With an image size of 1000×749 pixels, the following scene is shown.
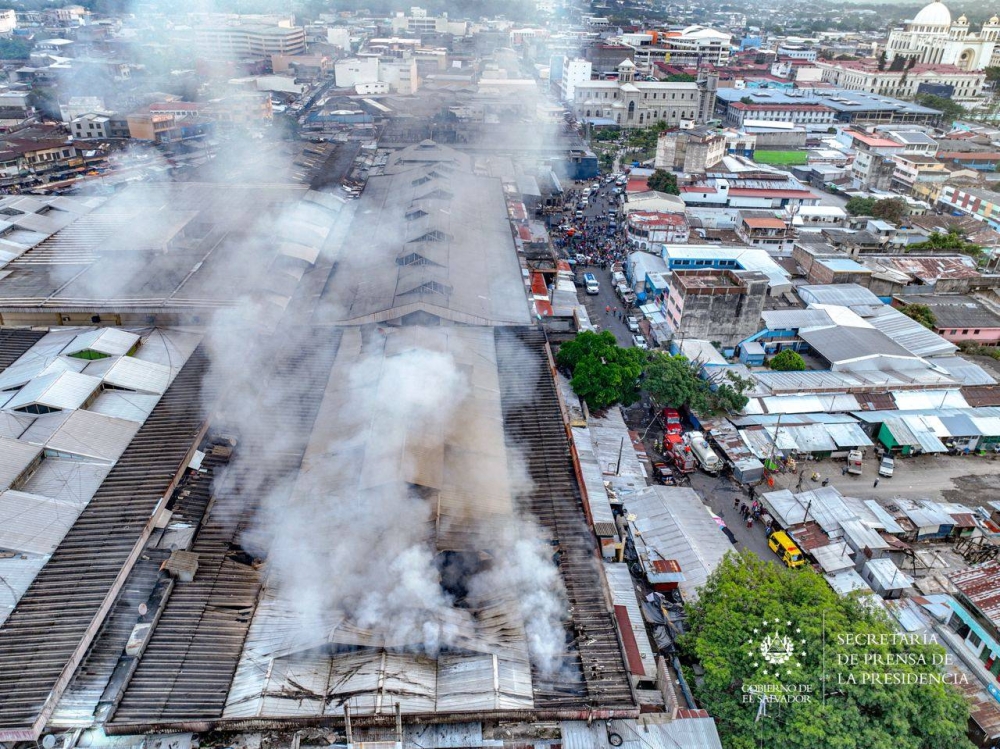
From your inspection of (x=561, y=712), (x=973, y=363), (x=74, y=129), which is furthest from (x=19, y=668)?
(x=74, y=129)

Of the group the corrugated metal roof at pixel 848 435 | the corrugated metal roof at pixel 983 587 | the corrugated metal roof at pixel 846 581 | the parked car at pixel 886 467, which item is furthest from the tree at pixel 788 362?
the corrugated metal roof at pixel 983 587

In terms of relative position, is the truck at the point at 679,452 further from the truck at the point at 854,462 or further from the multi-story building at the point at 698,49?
the multi-story building at the point at 698,49

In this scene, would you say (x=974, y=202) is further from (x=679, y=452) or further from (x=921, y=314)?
(x=679, y=452)

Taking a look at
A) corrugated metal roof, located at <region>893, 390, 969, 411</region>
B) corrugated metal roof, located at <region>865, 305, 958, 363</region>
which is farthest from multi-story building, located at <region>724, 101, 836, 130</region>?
corrugated metal roof, located at <region>893, 390, 969, 411</region>

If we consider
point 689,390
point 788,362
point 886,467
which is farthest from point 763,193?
point 886,467

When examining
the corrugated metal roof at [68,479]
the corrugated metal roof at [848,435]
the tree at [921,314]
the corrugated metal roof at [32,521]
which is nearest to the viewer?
the corrugated metal roof at [32,521]

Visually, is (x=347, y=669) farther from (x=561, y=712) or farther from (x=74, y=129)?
(x=74, y=129)

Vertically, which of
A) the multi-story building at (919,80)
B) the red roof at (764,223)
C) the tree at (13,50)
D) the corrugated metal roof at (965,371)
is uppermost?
the tree at (13,50)
